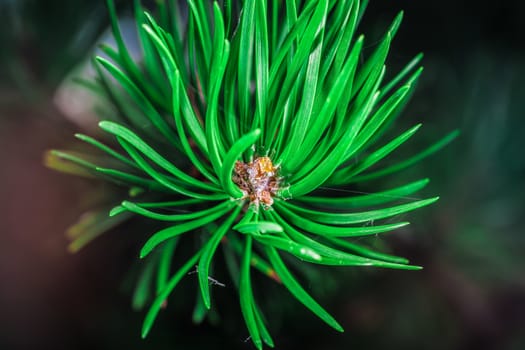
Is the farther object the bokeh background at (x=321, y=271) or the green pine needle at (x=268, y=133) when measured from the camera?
the bokeh background at (x=321, y=271)

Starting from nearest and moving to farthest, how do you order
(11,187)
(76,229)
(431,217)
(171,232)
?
(171,232), (76,229), (11,187), (431,217)

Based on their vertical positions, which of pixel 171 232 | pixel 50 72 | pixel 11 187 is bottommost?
pixel 171 232

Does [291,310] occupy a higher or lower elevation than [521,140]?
lower

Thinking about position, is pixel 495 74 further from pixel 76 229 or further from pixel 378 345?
pixel 76 229

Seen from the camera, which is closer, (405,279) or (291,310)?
(291,310)

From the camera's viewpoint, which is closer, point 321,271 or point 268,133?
point 268,133

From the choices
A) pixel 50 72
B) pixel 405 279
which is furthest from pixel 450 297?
pixel 50 72

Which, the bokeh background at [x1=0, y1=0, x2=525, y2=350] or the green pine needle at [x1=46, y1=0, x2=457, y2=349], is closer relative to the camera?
the green pine needle at [x1=46, y1=0, x2=457, y2=349]

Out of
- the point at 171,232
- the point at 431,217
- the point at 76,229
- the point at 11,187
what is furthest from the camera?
the point at 431,217
